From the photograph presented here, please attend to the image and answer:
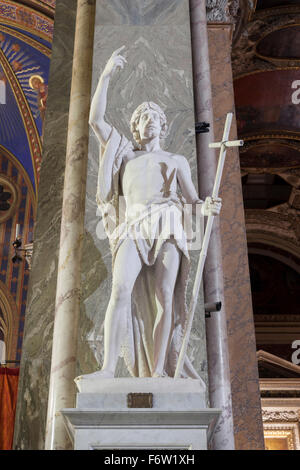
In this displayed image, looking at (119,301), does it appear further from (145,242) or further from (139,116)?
(139,116)

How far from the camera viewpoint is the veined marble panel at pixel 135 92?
3.32 meters

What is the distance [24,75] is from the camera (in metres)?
10.9

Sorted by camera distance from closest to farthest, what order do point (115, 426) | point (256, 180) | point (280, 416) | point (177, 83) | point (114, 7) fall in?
1. point (115, 426)
2. point (177, 83)
3. point (114, 7)
4. point (280, 416)
5. point (256, 180)

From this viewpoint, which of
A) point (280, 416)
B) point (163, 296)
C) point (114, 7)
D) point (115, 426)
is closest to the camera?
point (115, 426)

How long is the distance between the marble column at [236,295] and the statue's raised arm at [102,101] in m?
1.45

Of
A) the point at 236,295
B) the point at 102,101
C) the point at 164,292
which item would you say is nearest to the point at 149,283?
the point at 164,292

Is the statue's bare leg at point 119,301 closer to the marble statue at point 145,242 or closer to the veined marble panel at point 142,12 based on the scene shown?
the marble statue at point 145,242

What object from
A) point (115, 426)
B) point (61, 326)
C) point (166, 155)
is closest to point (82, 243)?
point (61, 326)

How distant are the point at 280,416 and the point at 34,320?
398 inches

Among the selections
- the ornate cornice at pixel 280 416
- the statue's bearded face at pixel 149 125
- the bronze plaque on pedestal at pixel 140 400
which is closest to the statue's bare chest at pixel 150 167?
the statue's bearded face at pixel 149 125

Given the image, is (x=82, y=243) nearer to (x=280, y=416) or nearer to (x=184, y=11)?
(x=184, y=11)

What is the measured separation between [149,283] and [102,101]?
1099 mm

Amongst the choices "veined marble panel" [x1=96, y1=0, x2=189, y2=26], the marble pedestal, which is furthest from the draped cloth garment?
"veined marble panel" [x1=96, y1=0, x2=189, y2=26]

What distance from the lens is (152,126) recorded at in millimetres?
3479
